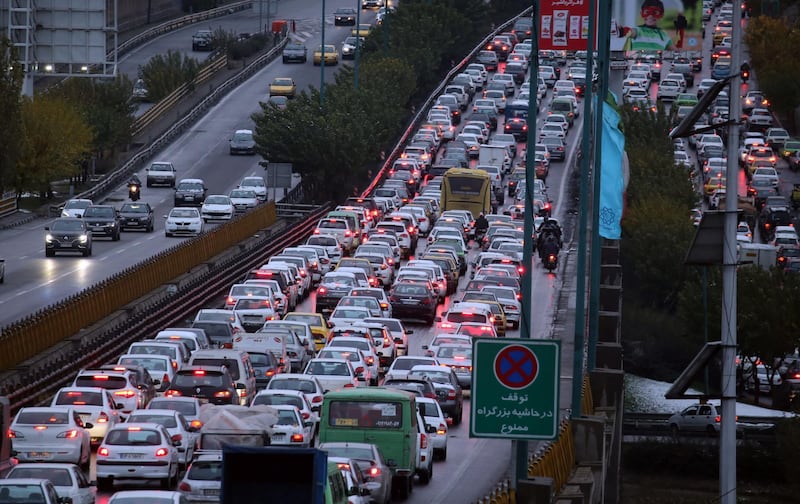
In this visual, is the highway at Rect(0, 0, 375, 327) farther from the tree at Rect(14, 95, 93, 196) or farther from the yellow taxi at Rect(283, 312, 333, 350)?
the yellow taxi at Rect(283, 312, 333, 350)

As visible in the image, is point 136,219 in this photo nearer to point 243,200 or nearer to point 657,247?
point 243,200

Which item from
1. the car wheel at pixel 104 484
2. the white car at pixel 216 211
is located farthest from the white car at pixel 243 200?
the car wheel at pixel 104 484

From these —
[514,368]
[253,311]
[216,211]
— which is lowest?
[253,311]

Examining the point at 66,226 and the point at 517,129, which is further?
the point at 517,129

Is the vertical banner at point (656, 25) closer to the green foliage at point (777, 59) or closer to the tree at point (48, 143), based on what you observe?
the tree at point (48, 143)

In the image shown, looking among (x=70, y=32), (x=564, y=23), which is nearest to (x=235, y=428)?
(x=564, y=23)

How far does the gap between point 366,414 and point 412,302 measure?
24979 mm

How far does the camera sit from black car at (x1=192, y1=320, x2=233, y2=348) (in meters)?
45.5

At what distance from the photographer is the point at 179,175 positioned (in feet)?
307

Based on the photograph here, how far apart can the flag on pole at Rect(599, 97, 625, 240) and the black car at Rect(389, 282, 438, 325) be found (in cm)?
1702

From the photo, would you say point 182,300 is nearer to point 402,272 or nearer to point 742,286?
point 402,272

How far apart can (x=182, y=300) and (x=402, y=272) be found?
7696mm

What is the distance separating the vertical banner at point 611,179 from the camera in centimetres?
3725

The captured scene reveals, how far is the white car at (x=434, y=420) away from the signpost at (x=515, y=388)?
14232 millimetres
